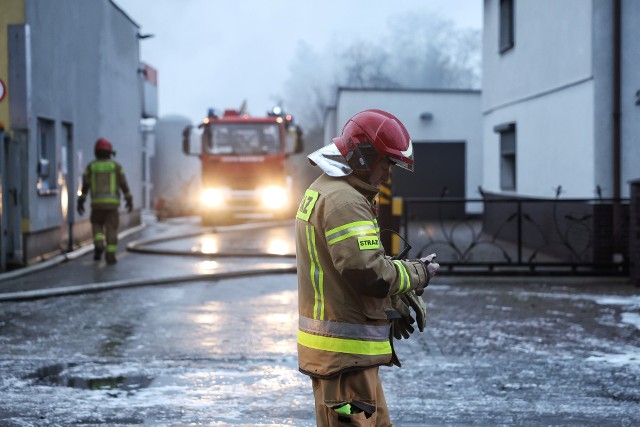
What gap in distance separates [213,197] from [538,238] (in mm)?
12011

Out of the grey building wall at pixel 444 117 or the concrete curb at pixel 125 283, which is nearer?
the concrete curb at pixel 125 283

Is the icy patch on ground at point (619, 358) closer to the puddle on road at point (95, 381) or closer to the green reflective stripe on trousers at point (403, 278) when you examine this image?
the puddle on road at point (95, 381)

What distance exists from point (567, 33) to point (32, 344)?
433 inches

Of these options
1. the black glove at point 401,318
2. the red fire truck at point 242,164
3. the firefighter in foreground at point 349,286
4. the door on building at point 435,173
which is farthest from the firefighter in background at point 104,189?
the door on building at point 435,173

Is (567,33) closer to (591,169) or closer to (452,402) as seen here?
(591,169)

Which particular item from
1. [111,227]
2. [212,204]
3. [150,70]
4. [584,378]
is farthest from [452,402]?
[150,70]

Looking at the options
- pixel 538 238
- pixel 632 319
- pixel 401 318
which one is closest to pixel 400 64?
pixel 538 238

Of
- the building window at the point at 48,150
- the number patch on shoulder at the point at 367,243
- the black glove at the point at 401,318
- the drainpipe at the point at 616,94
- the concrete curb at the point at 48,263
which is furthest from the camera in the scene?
the building window at the point at 48,150

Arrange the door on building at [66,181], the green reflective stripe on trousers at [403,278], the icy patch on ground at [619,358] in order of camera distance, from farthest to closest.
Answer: the door on building at [66,181] → the icy patch on ground at [619,358] → the green reflective stripe on trousers at [403,278]

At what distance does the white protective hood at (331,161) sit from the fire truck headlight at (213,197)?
22654 mm

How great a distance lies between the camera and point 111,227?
15805 mm

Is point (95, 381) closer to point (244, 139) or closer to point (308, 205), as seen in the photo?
point (308, 205)

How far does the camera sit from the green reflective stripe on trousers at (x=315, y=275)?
Result: 4.12 metres

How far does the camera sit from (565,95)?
57.2ft
